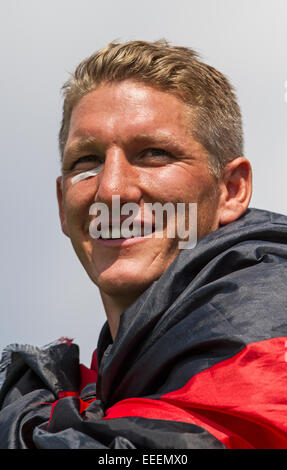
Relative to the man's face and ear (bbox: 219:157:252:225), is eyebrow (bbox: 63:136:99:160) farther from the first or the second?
ear (bbox: 219:157:252:225)

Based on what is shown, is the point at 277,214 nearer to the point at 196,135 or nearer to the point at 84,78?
the point at 196,135

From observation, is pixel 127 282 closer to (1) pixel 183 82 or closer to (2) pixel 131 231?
(2) pixel 131 231

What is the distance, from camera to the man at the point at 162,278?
93.8 inches

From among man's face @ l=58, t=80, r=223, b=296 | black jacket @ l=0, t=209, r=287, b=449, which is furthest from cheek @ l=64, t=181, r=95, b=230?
black jacket @ l=0, t=209, r=287, b=449

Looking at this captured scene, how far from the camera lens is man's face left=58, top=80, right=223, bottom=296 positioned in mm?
3232

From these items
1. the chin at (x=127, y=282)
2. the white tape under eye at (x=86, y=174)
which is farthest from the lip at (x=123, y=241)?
the white tape under eye at (x=86, y=174)

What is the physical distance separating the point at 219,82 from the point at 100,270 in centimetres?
136

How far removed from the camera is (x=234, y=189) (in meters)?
3.65

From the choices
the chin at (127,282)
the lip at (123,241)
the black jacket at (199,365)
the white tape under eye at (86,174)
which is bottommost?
the black jacket at (199,365)

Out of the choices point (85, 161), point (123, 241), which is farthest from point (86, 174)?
point (123, 241)

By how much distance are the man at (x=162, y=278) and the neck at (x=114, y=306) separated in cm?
1

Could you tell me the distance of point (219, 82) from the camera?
3.82 m

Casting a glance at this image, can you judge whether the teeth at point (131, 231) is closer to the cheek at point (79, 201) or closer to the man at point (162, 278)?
the man at point (162, 278)
